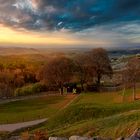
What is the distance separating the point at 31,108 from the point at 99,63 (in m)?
37.2

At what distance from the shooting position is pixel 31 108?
71.3 m

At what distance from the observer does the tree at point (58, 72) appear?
9594cm

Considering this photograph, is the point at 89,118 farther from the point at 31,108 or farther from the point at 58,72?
the point at 58,72

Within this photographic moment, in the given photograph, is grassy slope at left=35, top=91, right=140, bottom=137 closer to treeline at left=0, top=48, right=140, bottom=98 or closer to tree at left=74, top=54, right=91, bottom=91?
treeline at left=0, top=48, right=140, bottom=98

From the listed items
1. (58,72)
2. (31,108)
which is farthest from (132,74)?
(58,72)

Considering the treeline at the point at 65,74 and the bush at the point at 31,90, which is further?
the bush at the point at 31,90

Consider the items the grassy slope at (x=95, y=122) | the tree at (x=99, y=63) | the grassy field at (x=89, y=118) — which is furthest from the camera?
the tree at (x=99, y=63)

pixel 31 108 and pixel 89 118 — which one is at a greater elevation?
pixel 89 118

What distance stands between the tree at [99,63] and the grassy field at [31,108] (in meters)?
19.5

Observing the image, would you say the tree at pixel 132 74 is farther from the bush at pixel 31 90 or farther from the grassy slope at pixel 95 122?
the bush at pixel 31 90

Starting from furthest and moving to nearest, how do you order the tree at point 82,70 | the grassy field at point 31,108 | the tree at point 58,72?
the tree at point 82,70 → the tree at point 58,72 → the grassy field at point 31,108

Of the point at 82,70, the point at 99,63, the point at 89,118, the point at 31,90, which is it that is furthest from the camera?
the point at 99,63

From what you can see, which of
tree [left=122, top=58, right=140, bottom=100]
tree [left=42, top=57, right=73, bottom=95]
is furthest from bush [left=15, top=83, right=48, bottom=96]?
tree [left=122, top=58, right=140, bottom=100]

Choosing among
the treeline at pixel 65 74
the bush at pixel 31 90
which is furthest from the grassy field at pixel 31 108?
the bush at pixel 31 90
